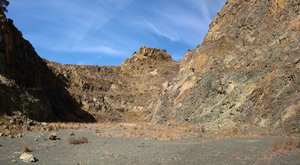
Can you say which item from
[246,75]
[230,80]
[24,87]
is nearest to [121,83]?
[24,87]

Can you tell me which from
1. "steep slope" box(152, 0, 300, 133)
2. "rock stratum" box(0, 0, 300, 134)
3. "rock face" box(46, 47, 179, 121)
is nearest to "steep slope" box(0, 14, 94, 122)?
"rock stratum" box(0, 0, 300, 134)

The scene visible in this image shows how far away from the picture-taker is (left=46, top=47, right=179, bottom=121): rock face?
5494cm

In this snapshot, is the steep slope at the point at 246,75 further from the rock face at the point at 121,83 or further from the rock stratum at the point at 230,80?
the rock face at the point at 121,83

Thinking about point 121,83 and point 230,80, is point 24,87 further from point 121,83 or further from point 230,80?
point 121,83

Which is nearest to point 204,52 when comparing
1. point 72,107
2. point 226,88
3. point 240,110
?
point 226,88

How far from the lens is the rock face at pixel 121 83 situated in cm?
5494

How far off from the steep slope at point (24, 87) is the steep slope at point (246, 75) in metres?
16.2

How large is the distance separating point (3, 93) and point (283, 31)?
31.2 metres

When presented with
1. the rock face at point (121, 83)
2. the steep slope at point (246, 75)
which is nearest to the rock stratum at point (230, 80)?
the steep slope at point (246, 75)

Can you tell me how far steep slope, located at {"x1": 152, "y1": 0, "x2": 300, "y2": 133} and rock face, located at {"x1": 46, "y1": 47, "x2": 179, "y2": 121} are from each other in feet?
66.4

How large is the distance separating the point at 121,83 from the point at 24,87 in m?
43.5

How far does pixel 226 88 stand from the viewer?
Result: 2647cm

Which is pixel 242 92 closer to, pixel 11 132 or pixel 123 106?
pixel 11 132

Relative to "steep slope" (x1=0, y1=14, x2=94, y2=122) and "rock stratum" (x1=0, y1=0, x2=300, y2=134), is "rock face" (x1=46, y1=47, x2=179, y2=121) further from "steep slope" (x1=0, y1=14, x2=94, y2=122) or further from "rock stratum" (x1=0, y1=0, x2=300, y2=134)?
"steep slope" (x1=0, y1=14, x2=94, y2=122)
